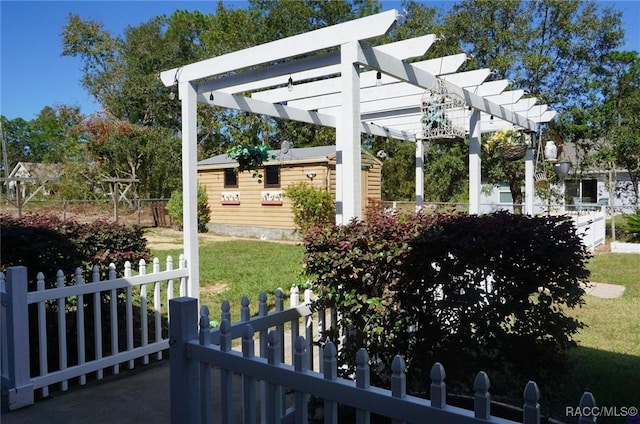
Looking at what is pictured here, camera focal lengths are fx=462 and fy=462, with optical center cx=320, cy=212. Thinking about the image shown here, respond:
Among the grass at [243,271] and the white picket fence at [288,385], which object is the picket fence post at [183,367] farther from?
the grass at [243,271]

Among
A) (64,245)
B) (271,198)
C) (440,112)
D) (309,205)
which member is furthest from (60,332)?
(271,198)

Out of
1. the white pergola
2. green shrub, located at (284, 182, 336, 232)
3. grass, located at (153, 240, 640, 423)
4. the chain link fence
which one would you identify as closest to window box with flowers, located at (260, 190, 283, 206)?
green shrub, located at (284, 182, 336, 232)

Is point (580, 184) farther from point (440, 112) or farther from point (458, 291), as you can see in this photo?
point (458, 291)

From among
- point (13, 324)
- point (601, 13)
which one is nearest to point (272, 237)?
point (13, 324)

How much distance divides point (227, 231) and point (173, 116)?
11.7m

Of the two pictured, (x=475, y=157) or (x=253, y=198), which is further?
(x=253, y=198)

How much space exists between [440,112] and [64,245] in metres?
4.03

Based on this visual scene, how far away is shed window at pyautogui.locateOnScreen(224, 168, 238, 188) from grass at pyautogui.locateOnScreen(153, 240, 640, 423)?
14.5 ft

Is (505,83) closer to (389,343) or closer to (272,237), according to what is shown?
(389,343)

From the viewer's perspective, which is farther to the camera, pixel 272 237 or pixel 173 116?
pixel 173 116

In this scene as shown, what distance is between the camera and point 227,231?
17.0m

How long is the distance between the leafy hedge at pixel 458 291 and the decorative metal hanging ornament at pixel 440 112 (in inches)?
102

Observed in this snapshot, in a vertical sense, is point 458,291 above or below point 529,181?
below

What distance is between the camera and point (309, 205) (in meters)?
14.1
